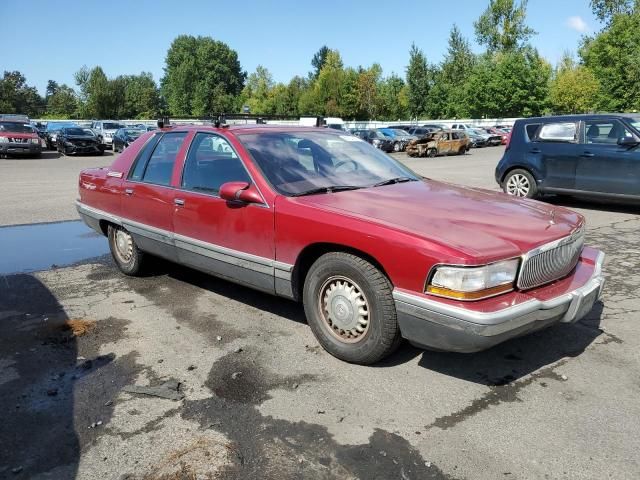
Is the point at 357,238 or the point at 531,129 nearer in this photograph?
the point at 357,238

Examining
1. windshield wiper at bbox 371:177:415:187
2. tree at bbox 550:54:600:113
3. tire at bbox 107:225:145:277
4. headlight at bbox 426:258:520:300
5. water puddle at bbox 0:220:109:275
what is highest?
tree at bbox 550:54:600:113

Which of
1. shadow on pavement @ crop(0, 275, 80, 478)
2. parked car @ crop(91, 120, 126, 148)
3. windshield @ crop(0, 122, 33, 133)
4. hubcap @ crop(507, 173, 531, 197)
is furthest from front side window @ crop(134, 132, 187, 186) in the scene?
parked car @ crop(91, 120, 126, 148)

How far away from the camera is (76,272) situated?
6027 millimetres

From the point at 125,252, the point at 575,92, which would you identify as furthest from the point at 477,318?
the point at 575,92

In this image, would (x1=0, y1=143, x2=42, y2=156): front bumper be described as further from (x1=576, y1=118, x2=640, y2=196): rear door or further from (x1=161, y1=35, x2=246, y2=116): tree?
(x1=161, y1=35, x2=246, y2=116): tree

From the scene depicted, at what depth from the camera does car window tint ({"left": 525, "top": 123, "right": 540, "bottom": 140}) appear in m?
10.2

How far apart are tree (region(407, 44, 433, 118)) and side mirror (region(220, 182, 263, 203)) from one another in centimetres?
6471

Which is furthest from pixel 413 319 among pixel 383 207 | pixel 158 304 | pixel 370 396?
pixel 158 304

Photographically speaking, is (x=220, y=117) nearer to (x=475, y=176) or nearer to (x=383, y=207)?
Result: (x=383, y=207)

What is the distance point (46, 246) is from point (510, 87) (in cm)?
5863

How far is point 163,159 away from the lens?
Answer: 5246 millimetres

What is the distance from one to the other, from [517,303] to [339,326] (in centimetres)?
119

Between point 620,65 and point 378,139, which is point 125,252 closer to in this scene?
point 378,139

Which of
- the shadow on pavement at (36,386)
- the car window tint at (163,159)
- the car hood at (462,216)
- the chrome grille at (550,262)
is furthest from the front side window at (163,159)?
the chrome grille at (550,262)
